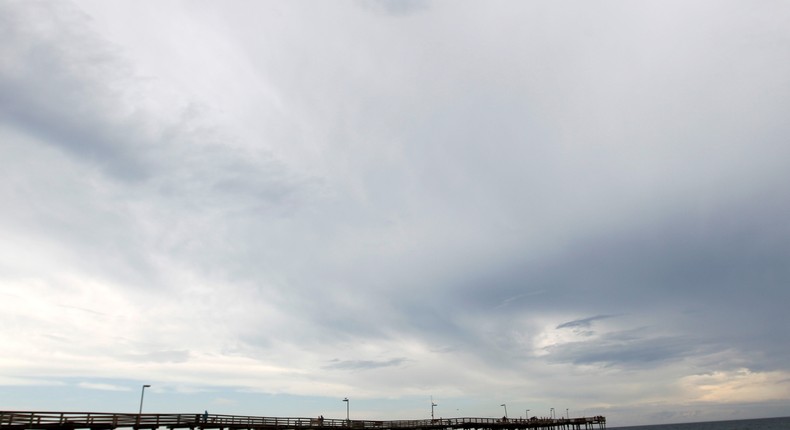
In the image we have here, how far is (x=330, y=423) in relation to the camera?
62.0 m

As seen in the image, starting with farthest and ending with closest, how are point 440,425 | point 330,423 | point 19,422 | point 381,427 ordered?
point 440,425 → point 381,427 → point 330,423 → point 19,422

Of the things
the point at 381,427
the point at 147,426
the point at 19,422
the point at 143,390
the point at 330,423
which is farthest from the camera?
the point at 381,427

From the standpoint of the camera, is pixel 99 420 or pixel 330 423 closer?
pixel 99 420

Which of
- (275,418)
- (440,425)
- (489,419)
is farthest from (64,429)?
(489,419)

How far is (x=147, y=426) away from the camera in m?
43.4

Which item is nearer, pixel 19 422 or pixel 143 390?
pixel 19 422

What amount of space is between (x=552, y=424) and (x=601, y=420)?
1180 inches

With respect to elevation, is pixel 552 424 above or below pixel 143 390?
below

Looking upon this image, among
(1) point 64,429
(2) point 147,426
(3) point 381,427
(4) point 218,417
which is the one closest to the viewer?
(1) point 64,429

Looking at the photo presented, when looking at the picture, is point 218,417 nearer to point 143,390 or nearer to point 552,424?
point 143,390

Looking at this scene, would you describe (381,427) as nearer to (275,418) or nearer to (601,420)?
(275,418)

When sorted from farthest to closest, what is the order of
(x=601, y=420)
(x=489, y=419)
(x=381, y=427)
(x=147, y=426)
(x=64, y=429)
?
(x=601, y=420)
(x=489, y=419)
(x=381, y=427)
(x=147, y=426)
(x=64, y=429)

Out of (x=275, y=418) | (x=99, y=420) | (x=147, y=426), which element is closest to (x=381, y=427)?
(x=275, y=418)

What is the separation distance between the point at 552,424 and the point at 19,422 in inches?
4180
